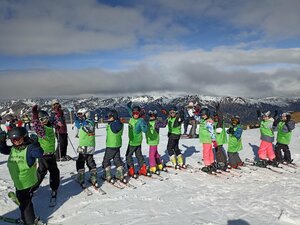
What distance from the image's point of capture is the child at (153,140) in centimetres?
1086

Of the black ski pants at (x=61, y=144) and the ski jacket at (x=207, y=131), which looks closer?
the ski jacket at (x=207, y=131)

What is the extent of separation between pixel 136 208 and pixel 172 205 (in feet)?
2.96

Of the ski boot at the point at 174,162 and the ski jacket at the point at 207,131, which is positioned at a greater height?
the ski jacket at the point at 207,131

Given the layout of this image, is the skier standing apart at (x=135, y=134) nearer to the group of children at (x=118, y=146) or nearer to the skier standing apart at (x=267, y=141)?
the group of children at (x=118, y=146)

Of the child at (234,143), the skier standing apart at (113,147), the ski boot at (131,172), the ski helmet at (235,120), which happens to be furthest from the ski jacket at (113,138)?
the ski helmet at (235,120)

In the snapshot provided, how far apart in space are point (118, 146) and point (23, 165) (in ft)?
11.6

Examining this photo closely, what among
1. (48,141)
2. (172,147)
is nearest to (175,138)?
(172,147)

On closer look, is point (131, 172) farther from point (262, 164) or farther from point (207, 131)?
point (262, 164)

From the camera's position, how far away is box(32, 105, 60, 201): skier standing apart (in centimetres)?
804

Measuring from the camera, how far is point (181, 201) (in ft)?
26.4

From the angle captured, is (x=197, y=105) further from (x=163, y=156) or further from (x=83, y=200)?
(x=83, y=200)

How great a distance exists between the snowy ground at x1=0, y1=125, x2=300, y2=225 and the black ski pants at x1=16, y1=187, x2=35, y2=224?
1.86 feet

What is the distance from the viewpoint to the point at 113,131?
9.52m

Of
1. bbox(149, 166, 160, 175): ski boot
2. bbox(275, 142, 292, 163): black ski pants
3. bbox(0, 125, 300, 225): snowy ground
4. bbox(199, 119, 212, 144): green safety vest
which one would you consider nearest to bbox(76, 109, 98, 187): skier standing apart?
bbox(0, 125, 300, 225): snowy ground
